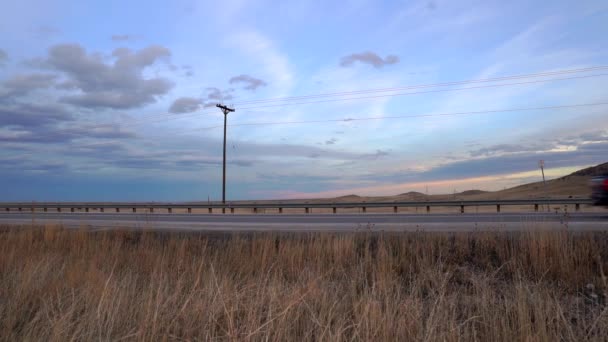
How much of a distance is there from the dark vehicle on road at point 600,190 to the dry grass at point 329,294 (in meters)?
5.05

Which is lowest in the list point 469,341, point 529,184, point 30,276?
point 469,341

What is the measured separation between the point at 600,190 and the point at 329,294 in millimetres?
13087

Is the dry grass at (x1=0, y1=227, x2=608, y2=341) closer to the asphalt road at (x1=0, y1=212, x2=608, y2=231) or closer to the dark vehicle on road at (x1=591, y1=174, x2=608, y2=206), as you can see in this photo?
the asphalt road at (x1=0, y1=212, x2=608, y2=231)

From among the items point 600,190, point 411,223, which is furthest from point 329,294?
point 600,190

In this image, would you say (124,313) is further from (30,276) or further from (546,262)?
(546,262)

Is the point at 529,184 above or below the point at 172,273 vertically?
above

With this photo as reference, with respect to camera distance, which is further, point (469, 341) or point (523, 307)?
point (523, 307)

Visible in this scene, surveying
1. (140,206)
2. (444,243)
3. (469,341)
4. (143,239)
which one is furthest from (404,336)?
(140,206)

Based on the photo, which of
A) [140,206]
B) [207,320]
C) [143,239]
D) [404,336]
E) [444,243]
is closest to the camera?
[404,336]

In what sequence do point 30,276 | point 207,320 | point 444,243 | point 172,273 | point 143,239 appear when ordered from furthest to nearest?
point 143,239
point 444,243
point 172,273
point 30,276
point 207,320

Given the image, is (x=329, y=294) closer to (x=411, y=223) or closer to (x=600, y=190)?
(x=411, y=223)

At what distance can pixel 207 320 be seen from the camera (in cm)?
518

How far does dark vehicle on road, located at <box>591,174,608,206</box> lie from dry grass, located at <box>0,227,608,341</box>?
5.05 meters

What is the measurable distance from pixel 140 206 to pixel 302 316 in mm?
34468
